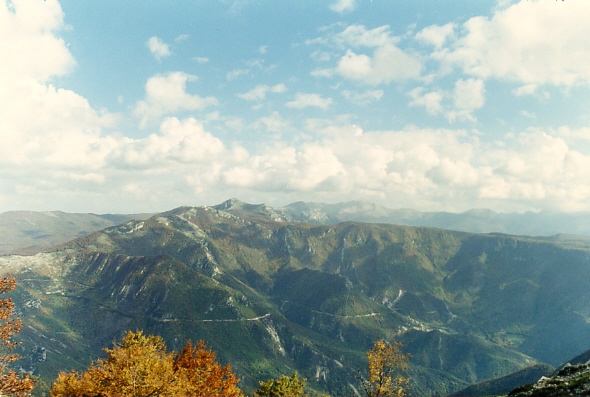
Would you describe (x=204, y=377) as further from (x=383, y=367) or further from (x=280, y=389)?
(x=383, y=367)

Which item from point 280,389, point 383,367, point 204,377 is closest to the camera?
point 204,377

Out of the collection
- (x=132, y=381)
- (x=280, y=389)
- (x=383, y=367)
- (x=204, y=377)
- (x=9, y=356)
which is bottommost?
(x=280, y=389)

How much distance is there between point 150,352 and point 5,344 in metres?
24.9

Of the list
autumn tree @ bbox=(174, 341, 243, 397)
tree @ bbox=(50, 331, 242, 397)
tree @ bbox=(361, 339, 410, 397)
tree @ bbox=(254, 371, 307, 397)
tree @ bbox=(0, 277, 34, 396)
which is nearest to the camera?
tree @ bbox=(0, 277, 34, 396)

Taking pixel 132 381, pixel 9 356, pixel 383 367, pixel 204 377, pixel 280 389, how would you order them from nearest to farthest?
pixel 9 356
pixel 132 381
pixel 204 377
pixel 383 367
pixel 280 389

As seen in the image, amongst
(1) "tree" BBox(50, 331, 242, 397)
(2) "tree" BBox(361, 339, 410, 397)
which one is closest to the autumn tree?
(1) "tree" BBox(50, 331, 242, 397)

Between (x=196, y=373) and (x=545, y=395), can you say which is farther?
(x=196, y=373)

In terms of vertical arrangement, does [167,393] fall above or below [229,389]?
above

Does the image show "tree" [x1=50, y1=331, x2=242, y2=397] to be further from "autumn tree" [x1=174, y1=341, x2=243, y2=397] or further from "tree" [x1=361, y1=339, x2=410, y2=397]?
"tree" [x1=361, y1=339, x2=410, y2=397]

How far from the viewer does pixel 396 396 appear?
223ft

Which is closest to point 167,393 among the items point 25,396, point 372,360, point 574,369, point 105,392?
point 105,392

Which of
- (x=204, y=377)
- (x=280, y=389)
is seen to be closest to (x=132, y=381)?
(x=204, y=377)

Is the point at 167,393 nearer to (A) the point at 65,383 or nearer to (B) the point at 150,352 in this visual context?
(B) the point at 150,352

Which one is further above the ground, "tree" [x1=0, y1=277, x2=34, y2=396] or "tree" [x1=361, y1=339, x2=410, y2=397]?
"tree" [x1=0, y1=277, x2=34, y2=396]
